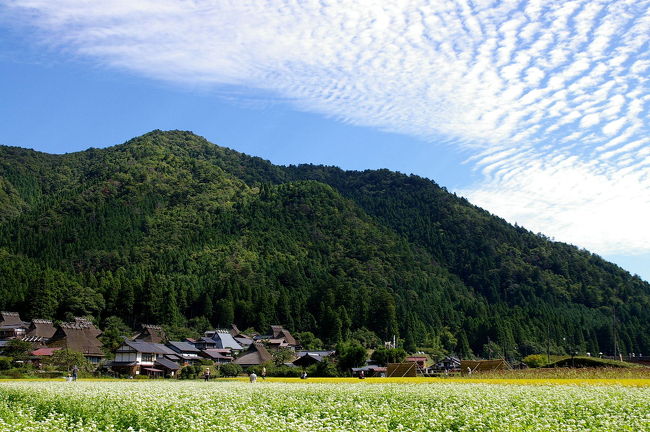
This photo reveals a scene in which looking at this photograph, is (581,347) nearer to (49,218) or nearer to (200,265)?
(200,265)

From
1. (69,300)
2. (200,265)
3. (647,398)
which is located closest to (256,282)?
(200,265)

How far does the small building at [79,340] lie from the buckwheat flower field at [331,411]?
4752cm

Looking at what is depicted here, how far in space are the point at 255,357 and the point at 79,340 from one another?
20.8 m

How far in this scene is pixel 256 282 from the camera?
12012 centimetres

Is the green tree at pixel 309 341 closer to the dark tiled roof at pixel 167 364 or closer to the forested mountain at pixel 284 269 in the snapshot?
the forested mountain at pixel 284 269

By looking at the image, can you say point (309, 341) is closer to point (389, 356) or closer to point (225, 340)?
point (225, 340)

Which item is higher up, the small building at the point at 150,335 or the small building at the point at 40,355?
the small building at the point at 150,335

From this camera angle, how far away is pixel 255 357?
249ft

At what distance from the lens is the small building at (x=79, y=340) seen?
69875 millimetres

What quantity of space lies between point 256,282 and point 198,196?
187 ft

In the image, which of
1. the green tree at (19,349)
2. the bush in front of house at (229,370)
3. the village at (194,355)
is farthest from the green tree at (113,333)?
the bush in front of house at (229,370)

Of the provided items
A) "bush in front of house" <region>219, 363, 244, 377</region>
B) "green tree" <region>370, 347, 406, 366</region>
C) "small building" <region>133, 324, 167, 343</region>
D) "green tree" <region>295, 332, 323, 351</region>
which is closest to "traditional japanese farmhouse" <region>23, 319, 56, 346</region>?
"small building" <region>133, 324, 167, 343</region>

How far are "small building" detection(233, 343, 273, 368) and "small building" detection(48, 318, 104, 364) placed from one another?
1626cm

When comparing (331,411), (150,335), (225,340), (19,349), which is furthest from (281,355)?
(331,411)
